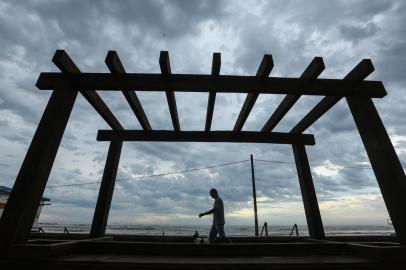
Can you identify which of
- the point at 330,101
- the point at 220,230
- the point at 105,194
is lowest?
the point at 220,230

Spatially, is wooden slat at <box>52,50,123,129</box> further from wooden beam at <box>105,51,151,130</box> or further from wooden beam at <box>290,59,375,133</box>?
wooden beam at <box>290,59,375,133</box>

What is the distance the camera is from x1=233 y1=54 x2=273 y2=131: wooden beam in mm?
4629

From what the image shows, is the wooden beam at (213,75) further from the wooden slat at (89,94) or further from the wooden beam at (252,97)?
the wooden slat at (89,94)

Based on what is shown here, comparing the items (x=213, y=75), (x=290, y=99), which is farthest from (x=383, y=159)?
(x=213, y=75)

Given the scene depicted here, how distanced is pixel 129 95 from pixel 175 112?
120 centimetres

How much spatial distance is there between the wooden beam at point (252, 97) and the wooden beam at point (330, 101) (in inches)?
65.0

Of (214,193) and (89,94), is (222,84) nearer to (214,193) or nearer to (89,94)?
(89,94)

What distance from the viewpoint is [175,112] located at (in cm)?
615

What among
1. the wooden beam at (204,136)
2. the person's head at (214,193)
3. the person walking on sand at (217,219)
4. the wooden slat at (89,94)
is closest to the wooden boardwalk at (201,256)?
the person walking on sand at (217,219)

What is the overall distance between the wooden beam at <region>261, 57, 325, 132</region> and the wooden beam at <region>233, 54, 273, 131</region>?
0.76 m

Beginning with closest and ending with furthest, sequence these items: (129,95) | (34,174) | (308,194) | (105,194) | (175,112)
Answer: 1. (34,174)
2. (129,95)
3. (175,112)
4. (105,194)
5. (308,194)

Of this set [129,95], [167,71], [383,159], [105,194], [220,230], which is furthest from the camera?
[105,194]

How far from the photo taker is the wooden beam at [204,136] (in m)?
7.42

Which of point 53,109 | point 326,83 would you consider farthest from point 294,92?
point 53,109
